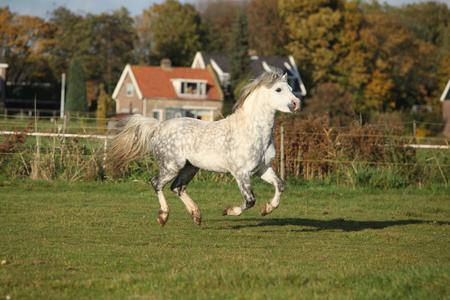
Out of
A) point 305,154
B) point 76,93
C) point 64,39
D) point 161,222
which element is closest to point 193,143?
point 161,222

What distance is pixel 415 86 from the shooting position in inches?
2576

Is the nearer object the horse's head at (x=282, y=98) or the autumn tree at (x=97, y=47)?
the horse's head at (x=282, y=98)

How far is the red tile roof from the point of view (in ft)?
186

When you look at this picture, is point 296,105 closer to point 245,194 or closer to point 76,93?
point 245,194

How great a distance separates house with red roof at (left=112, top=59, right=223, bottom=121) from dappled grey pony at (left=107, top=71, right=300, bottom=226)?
45405 mm

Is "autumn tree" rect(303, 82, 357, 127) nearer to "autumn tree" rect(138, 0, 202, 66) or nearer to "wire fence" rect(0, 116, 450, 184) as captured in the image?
"autumn tree" rect(138, 0, 202, 66)

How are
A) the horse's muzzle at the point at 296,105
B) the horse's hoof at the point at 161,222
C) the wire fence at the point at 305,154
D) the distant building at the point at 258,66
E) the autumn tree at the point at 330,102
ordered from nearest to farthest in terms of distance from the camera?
the horse's muzzle at the point at 296,105, the horse's hoof at the point at 161,222, the wire fence at the point at 305,154, the autumn tree at the point at 330,102, the distant building at the point at 258,66

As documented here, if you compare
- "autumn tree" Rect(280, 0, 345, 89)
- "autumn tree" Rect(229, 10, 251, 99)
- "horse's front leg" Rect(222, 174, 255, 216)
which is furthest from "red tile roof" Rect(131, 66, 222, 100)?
"horse's front leg" Rect(222, 174, 255, 216)

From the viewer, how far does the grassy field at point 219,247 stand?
5445 mm

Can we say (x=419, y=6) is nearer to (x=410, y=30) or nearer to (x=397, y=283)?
(x=410, y=30)

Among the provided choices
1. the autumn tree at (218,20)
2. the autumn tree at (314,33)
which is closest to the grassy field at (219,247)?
the autumn tree at (314,33)

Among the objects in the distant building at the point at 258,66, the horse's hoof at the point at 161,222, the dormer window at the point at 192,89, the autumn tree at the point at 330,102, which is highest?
the distant building at the point at 258,66

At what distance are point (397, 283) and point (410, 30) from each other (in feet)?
223

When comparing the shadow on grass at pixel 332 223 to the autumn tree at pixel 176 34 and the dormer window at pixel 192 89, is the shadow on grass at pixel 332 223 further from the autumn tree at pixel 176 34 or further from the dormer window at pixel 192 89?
the autumn tree at pixel 176 34
